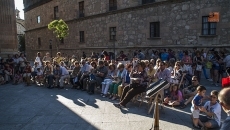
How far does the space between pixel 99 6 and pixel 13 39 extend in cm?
917

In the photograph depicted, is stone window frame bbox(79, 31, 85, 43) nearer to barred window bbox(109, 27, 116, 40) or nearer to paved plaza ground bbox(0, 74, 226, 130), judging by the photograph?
barred window bbox(109, 27, 116, 40)

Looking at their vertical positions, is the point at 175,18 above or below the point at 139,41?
above

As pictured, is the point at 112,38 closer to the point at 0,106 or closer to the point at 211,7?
the point at 211,7

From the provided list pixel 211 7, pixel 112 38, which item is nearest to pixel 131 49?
pixel 112 38

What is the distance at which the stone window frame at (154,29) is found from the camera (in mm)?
15836

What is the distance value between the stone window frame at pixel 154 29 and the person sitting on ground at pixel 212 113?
1153 centimetres

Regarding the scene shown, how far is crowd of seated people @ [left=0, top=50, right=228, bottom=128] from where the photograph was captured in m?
6.80

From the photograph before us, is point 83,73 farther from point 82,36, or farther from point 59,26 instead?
point 82,36

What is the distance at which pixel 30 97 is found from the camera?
8.27 metres

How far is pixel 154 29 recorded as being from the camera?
16.1 meters

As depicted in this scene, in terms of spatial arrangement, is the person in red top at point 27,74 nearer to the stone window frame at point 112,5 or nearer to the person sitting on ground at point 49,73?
the person sitting on ground at point 49,73

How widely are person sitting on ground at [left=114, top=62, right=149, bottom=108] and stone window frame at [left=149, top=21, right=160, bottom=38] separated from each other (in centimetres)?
960

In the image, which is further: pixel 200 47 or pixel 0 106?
pixel 200 47

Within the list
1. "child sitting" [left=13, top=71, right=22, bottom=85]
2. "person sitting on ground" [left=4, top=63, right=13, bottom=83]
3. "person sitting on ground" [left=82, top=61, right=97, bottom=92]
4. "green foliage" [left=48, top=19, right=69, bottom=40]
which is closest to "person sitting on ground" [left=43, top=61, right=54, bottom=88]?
"person sitting on ground" [left=82, top=61, right=97, bottom=92]
